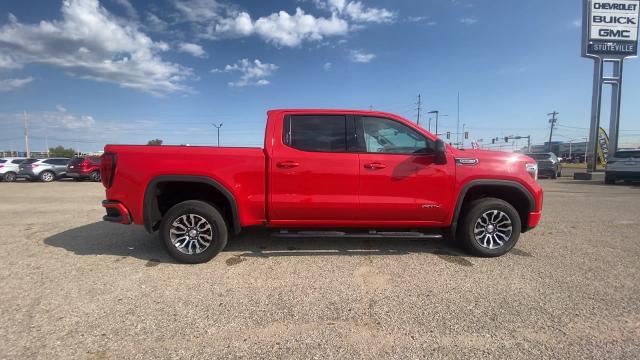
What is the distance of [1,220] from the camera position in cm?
729

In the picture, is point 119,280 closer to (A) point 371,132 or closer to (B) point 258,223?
(B) point 258,223

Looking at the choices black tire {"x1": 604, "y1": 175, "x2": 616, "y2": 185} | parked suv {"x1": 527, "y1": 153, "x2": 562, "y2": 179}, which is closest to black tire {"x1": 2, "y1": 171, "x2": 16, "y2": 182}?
parked suv {"x1": 527, "y1": 153, "x2": 562, "y2": 179}

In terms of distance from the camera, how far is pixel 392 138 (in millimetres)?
4613

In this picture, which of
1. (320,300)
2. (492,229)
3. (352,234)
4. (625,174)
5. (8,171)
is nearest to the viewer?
(320,300)

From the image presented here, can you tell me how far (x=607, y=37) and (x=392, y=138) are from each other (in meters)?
26.7

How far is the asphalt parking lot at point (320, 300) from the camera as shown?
265cm

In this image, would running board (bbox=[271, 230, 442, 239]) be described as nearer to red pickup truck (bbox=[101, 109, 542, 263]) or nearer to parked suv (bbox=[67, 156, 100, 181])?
red pickup truck (bbox=[101, 109, 542, 263])

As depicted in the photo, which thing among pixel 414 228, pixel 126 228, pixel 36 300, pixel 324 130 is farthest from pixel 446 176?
pixel 126 228

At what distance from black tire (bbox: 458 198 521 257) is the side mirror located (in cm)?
77

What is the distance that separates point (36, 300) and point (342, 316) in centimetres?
291

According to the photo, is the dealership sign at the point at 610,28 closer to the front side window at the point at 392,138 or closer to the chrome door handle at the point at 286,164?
the front side window at the point at 392,138

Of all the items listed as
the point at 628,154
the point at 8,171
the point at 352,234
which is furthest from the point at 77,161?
the point at 628,154

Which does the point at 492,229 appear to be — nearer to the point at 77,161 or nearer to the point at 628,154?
the point at 628,154

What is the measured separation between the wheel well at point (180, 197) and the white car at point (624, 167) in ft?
63.6
